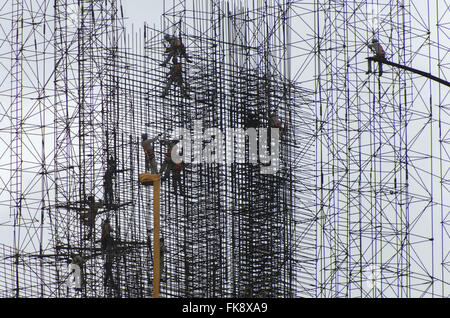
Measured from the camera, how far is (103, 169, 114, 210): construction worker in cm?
3881

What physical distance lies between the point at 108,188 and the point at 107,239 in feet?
7.53

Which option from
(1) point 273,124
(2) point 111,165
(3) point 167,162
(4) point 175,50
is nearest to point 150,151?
(3) point 167,162

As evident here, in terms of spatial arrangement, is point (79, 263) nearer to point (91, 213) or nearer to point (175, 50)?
point (91, 213)

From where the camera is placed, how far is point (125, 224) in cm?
3819

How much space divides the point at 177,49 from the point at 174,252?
6628mm

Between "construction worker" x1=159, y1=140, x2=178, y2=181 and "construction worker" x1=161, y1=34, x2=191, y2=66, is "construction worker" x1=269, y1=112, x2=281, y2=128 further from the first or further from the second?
"construction worker" x1=159, y1=140, x2=178, y2=181

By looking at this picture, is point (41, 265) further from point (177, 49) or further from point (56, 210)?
point (177, 49)

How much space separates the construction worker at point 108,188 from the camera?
38.8 meters

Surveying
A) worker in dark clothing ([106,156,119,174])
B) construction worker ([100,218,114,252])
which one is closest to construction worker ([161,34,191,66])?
worker in dark clothing ([106,156,119,174])

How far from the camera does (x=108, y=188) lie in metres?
38.9

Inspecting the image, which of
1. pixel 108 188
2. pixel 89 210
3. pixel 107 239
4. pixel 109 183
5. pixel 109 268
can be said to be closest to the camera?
pixel 109 268

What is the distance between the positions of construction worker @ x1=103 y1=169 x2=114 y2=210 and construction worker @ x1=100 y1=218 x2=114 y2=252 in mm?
1480
